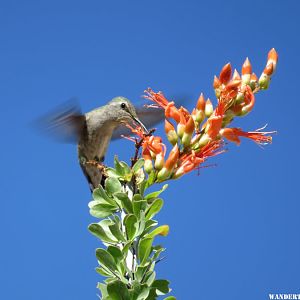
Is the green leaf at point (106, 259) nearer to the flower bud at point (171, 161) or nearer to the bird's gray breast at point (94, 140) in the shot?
the flower bud at point (171, 161)

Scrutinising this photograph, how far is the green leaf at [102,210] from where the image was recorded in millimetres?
2508

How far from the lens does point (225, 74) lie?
8.98 ft

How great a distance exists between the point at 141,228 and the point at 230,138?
0.79m

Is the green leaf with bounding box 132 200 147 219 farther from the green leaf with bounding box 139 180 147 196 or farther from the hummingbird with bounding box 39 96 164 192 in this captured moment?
the hummingbird with bounding box 39 96 164 192

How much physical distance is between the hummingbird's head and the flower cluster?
2810 mm

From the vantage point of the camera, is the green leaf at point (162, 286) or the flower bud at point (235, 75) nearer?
the green leaf at point (162, 286)

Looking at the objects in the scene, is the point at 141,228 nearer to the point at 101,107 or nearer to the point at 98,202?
the point at 98,202

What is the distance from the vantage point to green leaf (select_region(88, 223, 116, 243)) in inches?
92.8

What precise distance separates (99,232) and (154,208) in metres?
0.28

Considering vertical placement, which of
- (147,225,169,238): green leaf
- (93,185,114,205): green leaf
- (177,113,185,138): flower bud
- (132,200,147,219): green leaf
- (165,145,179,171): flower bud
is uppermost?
(177,113,185,138): flower bud

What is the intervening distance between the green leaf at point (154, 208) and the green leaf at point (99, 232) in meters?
0.21

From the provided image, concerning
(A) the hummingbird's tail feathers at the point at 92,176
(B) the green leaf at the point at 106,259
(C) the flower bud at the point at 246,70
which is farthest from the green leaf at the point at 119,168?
(A) the hummingbird's tail feathers at the point at 92,176

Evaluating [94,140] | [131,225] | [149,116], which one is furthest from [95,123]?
[131,225]

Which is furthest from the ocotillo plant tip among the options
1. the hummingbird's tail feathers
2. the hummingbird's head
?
the hummingbird's head
